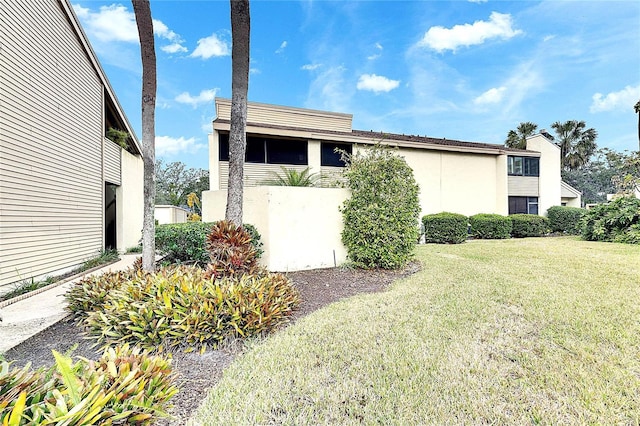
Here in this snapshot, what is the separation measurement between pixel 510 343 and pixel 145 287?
4.65m

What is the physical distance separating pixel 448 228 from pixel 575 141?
92.4 ft

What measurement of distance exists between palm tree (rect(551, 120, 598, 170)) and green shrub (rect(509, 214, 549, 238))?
1984cm

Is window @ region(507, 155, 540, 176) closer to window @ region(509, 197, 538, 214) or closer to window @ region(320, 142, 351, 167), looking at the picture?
window @ region(509, 197, 538, 214)

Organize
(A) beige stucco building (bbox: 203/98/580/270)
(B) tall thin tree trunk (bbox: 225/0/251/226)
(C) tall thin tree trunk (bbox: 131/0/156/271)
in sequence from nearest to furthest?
1. (C) tall thin tree trunk (bbox: 131/0/156/271)
2. (B) tall thin tree trunk (bbox: 225/0/251/226)
3. (A) beige stucco building (bbox: 203/98/580/270)

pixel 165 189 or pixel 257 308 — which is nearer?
pixel 257 308

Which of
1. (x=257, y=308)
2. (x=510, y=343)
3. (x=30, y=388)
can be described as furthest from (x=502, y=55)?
(x=30, y=388)

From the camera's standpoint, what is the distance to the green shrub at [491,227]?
1561 cm

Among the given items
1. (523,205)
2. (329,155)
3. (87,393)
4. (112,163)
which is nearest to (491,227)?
(523,205)

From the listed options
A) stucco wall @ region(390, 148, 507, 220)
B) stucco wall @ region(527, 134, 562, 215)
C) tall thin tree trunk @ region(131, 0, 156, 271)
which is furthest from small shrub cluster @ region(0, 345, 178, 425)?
stucco wall @ region(527, 134, 562, 215)

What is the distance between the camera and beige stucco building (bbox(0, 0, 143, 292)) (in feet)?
20.2

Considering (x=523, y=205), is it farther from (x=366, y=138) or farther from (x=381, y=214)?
(x=381, y=214)

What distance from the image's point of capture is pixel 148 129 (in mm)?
5434

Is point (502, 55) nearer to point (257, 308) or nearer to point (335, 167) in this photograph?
point (335, 167)

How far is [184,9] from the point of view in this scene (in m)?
8.61
